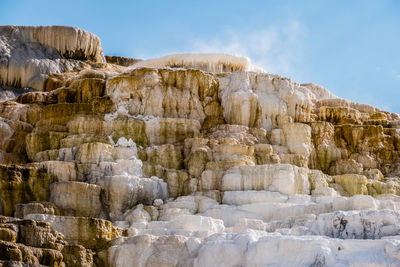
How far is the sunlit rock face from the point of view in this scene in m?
18.3

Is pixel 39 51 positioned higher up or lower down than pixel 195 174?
higher up

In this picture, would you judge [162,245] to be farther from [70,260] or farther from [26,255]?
[26,255]

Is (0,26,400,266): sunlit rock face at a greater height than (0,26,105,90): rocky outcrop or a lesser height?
lesser

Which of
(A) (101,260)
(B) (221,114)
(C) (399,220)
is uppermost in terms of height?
(B) (221,114)

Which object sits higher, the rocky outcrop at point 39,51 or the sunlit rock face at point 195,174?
the rocky outcrop at point 39,51

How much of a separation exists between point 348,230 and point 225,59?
85.8ft

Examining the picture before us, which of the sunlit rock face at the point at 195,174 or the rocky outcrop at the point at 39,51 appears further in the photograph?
the rocky outcrop at the point at 39,51

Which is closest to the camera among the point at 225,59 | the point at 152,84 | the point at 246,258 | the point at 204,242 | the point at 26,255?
the point at 26,255

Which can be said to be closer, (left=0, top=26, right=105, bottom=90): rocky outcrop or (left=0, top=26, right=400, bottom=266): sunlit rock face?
(left=0, top=26, right=400, bottom=266): sunlit rock face

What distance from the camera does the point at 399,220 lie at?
18703 mm

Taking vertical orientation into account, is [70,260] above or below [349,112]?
below

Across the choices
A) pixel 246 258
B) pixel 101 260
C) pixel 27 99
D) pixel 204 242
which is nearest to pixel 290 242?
pixel 246 258

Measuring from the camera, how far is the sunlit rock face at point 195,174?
18289 millimetres

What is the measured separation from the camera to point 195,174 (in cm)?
2623
